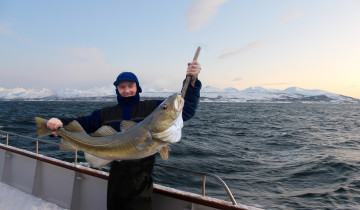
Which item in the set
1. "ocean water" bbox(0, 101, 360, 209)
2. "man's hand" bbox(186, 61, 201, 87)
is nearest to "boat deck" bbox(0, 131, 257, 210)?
"man's hand" bbox(186, 61, 201, 87)

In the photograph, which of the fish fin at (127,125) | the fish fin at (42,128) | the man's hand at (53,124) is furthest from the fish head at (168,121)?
the fish fin at (42,128)

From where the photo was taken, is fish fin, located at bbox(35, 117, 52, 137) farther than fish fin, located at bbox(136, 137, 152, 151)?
Yes

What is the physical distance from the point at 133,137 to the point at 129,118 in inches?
26.8

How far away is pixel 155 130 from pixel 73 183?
3.46 metres

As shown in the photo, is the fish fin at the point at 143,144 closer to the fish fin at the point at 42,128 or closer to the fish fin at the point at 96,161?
the fish fin at the point at 96,161

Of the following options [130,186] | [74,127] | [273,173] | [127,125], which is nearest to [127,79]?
[127,125]

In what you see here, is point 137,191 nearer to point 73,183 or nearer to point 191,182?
point 73,183

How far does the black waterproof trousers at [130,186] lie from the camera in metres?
3.01

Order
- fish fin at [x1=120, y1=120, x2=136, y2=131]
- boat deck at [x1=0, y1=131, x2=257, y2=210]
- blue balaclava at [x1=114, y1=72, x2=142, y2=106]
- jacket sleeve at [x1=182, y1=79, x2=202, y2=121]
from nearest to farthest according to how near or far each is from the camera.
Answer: fish fin at [x1=120, y1=120, x2=136, y2=131], jacket sleeve at [x1=182, y1=79, x2=202, y2=121], blue balaclava at [x1=114, y1=72, x2=142, y2=106], boat deck at [x1=0, y1=131, x2=257, y2=210]

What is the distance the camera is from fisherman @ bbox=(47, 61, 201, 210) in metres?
3.02

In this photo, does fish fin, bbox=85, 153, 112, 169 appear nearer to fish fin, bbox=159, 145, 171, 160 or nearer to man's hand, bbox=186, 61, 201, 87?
fish fin, bbox=159, 145, 171, 160

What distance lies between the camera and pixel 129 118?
331 cm

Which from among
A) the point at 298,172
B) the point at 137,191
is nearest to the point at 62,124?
the point at 137,191

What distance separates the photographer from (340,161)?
46.3 ft
